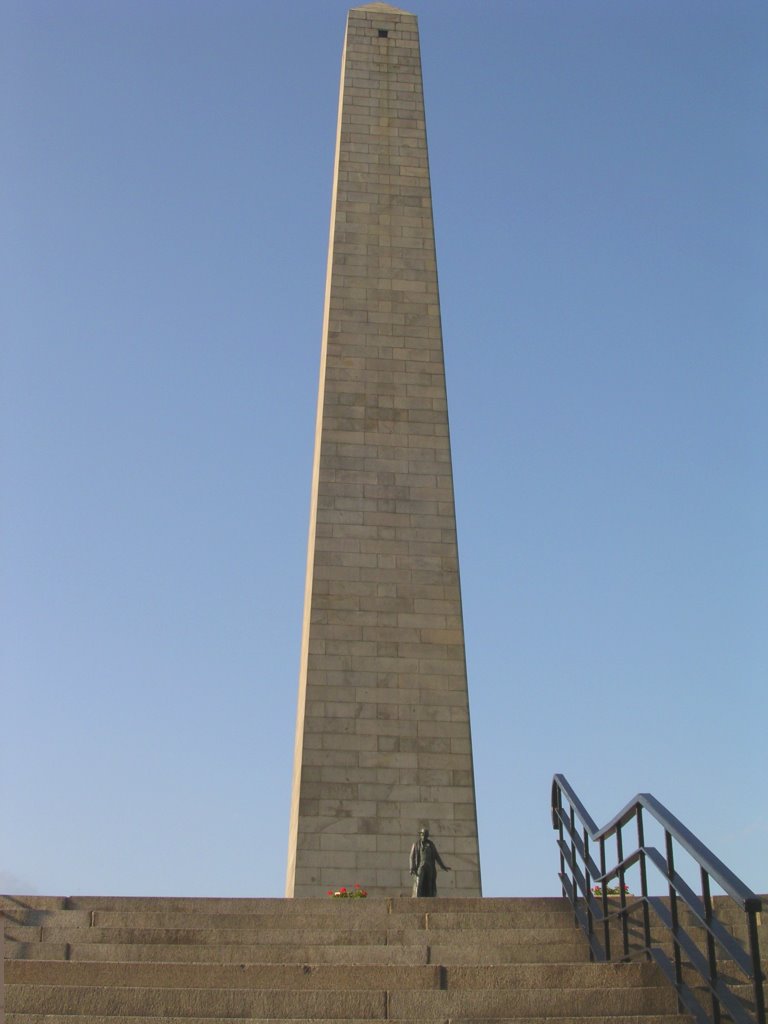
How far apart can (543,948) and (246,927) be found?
1.89 meters

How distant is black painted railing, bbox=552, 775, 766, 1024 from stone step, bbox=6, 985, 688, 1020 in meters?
0.34

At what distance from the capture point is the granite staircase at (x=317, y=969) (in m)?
6.23

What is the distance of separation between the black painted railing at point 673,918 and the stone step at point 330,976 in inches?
13.8

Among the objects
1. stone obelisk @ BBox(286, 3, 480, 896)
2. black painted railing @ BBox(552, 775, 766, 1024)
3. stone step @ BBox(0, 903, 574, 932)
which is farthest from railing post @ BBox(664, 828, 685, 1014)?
stone obelisk @ BBox(286, 3, 480, 896)

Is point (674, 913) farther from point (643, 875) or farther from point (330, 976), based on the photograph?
point (330, 976)

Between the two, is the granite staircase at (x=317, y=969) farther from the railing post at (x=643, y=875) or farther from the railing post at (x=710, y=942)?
the railing post at (x=710, y=942)

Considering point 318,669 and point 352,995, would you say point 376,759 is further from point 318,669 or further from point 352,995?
point 352,995

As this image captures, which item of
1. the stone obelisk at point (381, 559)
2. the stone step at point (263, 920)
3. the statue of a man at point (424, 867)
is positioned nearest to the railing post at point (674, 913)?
the stone step at point (263, 920)

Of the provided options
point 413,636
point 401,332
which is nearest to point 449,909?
point 413,636

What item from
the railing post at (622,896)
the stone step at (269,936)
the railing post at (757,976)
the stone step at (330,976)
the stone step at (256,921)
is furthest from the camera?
the stone step at (256,921)

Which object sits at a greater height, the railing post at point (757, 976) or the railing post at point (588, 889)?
the railing post at point (588, 889)

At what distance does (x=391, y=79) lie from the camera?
2134 centimetres

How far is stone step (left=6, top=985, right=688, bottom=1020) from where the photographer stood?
6215 millimetres

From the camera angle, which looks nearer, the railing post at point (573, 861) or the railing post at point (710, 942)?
the railing post at point (710, 942)
